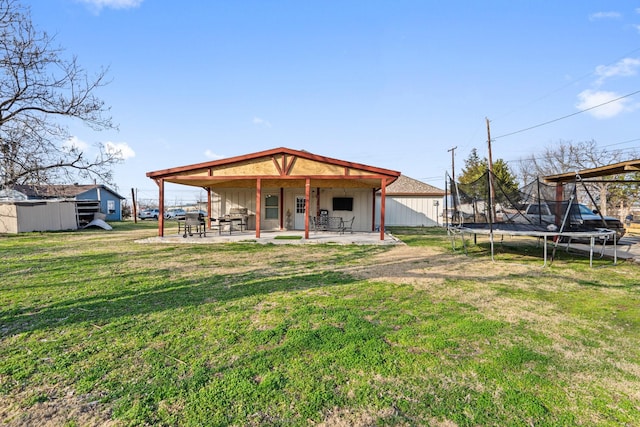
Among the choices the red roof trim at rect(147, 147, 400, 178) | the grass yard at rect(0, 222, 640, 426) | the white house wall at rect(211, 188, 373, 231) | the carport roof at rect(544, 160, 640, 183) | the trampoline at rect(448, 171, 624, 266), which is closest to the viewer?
the grass yard at rect(0, 222, 640, 426)

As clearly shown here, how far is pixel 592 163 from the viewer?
26812 mm

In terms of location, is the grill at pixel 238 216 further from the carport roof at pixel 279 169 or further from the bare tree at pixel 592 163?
the bare tree at pixel 592 163

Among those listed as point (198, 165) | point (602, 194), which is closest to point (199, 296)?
point (198, 165)

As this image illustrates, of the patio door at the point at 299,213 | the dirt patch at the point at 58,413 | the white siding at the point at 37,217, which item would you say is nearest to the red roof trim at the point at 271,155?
the patio door at the point at 299,213

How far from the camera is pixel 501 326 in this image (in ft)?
11.1

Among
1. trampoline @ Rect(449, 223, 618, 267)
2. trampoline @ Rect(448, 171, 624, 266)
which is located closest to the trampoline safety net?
trampoline @ Rect(448, 171, 624, 266)

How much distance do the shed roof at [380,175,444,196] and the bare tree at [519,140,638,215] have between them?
7932 millimetres

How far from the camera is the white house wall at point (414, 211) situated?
1989cm

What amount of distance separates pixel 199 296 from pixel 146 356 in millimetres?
1748

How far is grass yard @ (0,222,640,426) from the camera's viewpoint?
6.44 ft

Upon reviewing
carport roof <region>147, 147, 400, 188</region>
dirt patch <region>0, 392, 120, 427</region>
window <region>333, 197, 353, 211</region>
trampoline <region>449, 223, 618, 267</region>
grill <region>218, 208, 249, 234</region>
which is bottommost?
dirt patch <region>0, 392, 120, 427</region>

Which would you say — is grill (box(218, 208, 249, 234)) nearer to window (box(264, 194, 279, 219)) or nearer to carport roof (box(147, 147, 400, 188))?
window (box(264, 194, 279, 219))

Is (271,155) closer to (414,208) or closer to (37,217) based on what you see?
(414,208)

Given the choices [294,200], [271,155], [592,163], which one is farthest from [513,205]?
[592,163]
